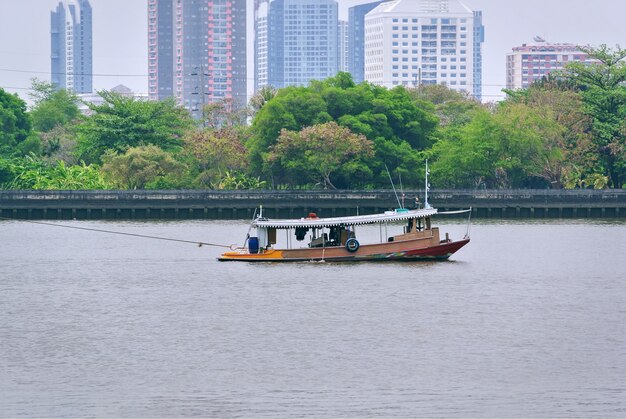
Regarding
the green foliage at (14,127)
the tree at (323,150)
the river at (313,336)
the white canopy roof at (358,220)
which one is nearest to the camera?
the river at (313,336)

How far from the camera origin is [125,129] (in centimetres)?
13262

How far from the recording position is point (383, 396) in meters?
38.6

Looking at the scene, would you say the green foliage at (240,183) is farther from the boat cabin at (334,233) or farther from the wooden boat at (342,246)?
the wooden boat at (342,246)

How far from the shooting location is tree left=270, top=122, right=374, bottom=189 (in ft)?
389

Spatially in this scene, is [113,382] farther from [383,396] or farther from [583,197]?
[583,197]

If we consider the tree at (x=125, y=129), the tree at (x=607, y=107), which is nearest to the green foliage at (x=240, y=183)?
the tree at (x=125, y=129)

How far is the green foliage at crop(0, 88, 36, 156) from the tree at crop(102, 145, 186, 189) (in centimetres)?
1707

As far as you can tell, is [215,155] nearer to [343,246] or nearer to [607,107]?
[607,107]

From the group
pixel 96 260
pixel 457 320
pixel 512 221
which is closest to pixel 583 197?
pixel 512 221

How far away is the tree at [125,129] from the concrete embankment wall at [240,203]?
14738 millimetres

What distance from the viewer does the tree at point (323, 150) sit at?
119 metres

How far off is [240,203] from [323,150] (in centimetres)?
927

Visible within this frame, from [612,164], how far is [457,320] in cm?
7682

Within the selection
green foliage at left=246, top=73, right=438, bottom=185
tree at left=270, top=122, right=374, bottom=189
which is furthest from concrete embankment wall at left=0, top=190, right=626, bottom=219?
green foliage at left=246, top=73, right=438, bottom=185
